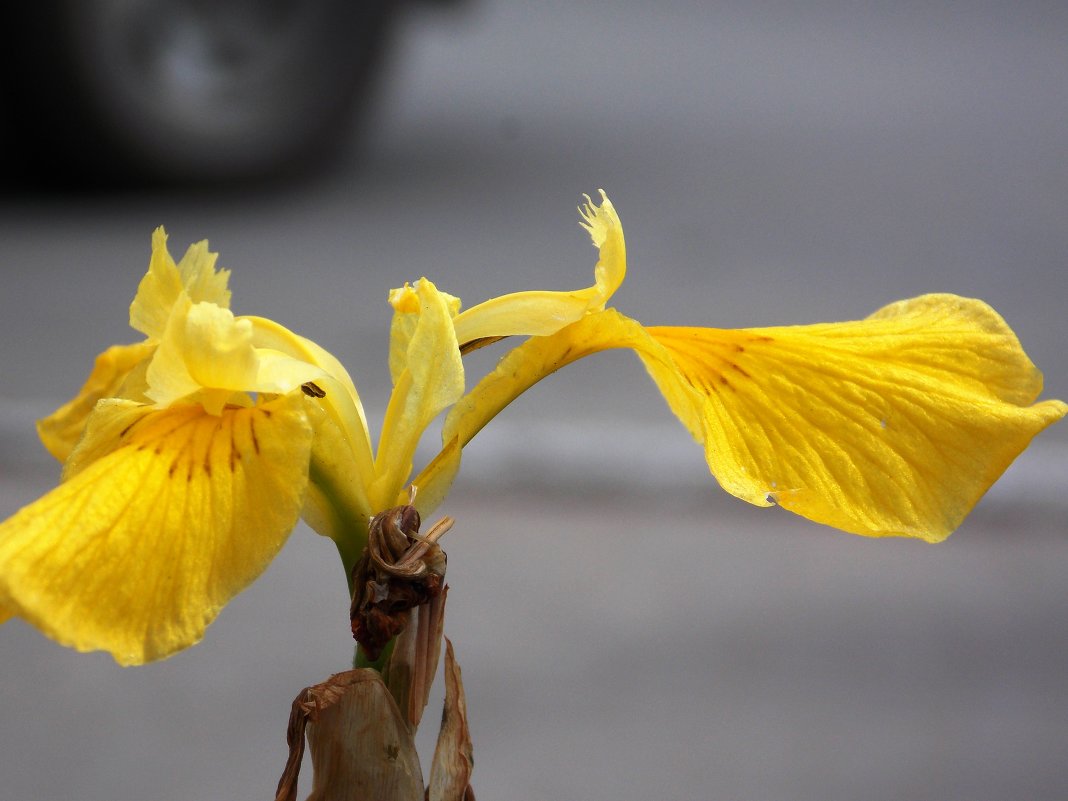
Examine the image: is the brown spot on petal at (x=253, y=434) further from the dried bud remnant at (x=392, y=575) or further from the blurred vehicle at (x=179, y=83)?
the blurred vehicle at (x=179, y=83)

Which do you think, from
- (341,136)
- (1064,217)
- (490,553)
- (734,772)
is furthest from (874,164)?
(734,772)

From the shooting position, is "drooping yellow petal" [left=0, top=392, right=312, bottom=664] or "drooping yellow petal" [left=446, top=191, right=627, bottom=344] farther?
"drooping yellow petal" [left=446, top=191, right=627, bottom=344]

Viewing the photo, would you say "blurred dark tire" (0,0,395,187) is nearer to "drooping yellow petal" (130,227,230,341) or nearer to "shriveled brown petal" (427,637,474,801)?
"drooping yellow petal" (130,227,230,341)

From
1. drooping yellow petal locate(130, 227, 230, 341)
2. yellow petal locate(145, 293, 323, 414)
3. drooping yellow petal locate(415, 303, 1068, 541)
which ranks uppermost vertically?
drooping yellow petal locate(130, 227, 230, 341)

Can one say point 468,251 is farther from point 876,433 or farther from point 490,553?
point 876,433

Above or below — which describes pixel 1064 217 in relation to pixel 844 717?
above

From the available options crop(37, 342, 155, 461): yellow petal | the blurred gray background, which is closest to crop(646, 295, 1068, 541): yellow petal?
crop(37, 342, 155, 461): yellow petal

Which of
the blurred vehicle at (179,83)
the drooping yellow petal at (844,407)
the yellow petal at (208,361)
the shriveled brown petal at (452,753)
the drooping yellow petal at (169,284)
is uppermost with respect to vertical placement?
the blurred vehicle at (179,83)

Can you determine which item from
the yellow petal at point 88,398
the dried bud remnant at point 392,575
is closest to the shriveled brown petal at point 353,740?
the dried bud remnant at point 392,575
